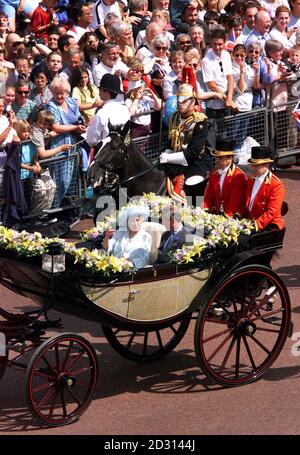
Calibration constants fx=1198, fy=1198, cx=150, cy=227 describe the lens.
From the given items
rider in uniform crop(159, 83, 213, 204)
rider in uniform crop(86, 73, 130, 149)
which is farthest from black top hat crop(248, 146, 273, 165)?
rider in uniform crop(86, 73, 130, 149)

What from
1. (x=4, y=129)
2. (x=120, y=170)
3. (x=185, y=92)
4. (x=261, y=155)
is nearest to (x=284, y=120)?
(x=185, y=92)

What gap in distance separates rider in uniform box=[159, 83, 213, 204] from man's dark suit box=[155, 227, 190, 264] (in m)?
2.28

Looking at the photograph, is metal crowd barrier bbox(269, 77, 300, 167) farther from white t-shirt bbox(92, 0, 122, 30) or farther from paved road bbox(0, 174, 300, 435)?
paved road bbox(0, 174, 300, 435)

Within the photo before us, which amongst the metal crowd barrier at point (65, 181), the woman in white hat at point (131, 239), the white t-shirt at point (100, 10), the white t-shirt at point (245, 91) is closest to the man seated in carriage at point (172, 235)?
the woman in white hat at point (131, 239)

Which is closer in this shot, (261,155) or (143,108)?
(261,155)

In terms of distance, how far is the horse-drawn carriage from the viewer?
8.38m

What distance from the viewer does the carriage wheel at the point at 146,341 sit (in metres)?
9.62

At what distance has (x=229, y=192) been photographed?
983 centimetres

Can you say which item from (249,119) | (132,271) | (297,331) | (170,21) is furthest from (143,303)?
(170,21)

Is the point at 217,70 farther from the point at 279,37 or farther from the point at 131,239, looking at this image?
the point at 131,239

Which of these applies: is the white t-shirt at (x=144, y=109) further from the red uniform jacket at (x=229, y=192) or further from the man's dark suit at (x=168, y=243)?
the man's dark suit at (x=168, y=243)

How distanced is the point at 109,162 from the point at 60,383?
10.8 ft

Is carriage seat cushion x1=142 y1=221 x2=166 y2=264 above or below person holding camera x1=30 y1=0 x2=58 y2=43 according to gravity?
below
